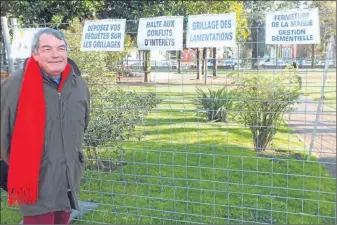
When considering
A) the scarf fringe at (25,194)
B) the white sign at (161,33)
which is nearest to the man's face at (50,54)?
the scarf fringe at (25,194)

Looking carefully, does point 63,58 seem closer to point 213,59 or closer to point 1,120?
point 1,120

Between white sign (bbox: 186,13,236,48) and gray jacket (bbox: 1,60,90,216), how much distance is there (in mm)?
1395

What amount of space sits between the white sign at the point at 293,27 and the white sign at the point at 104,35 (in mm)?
→ 1424

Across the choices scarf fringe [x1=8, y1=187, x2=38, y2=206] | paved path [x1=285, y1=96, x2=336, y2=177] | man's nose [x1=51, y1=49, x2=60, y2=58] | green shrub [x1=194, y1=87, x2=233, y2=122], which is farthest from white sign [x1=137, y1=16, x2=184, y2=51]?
green shrub [x1=194, y1=87, x2=233, y2=122]

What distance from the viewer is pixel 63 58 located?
104 inches

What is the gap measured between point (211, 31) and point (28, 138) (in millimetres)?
1917

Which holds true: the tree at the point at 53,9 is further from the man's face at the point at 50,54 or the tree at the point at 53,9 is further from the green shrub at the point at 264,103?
the man's face at the point at 50,54

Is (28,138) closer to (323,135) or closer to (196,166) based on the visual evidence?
(196,166)

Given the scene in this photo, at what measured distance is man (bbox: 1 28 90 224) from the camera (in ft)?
8.35

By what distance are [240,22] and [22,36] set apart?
2.50 metres

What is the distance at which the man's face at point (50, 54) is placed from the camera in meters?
2.61

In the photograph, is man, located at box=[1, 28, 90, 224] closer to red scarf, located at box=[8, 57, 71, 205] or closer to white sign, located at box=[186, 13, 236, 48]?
red scarf, located at box=[8, 57, 71, 205]

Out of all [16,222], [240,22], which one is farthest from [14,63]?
[240,22]

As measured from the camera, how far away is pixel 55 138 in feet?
8.66
